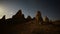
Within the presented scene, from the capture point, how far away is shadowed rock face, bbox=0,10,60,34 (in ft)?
32.1

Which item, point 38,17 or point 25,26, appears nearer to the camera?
point 25,26

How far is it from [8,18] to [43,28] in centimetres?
354

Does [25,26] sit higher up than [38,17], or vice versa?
[38,17]

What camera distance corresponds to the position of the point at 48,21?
1071 cm

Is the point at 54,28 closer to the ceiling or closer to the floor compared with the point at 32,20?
closer to the floor

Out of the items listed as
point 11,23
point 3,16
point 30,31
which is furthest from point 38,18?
point 3,16

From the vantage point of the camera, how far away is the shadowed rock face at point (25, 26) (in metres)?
9.79

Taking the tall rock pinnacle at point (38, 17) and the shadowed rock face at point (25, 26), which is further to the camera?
the tall rock pinnacle at point (38, 17)

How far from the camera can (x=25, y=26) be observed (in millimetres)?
10461

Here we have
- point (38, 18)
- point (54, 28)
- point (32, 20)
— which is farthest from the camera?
point (32, 20)

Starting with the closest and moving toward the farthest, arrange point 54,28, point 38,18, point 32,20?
point 54,28
point 38,18
point 32,20

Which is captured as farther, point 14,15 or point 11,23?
point 14,15

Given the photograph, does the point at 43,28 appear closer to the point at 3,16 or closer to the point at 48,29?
the point at 48,29

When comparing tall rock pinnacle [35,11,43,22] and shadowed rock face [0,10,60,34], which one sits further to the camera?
tall rock pinnacle [35,11,43,22]
